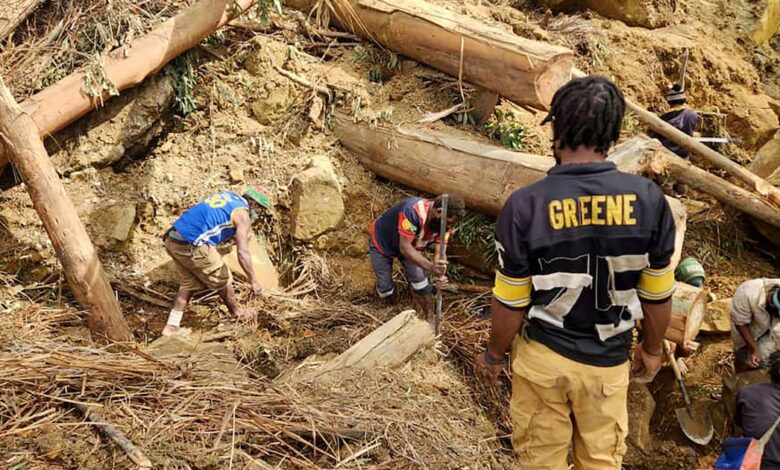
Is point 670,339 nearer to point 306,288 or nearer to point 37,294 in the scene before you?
point 306,288

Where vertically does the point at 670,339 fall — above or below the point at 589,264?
below

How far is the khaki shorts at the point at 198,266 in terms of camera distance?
4.99 m

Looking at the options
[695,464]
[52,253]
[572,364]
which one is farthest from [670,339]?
[52,253]

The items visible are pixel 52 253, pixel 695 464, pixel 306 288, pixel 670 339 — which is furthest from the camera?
pixel 306 288

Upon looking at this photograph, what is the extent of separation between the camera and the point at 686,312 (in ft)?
14.2

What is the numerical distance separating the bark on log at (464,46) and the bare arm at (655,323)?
10.1ft

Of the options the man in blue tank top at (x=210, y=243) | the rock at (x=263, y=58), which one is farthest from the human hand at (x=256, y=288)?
the rock at (x=263, y=58)

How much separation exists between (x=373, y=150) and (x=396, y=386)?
108 inches

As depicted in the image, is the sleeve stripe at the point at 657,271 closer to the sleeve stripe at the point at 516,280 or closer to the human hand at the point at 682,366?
the sleeve stripe at the point at 516,280

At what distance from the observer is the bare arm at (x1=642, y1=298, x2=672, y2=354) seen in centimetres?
248

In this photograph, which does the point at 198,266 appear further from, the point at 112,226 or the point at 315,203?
the point at 315,203

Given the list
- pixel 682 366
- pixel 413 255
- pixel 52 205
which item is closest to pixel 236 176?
pixel 52 205

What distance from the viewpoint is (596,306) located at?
2.40 metres

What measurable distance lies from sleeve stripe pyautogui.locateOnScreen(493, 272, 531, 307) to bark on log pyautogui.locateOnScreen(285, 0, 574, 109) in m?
3.21
